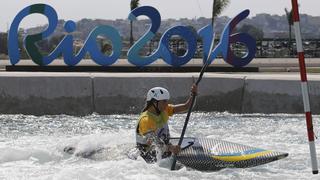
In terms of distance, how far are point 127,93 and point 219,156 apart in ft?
24.6

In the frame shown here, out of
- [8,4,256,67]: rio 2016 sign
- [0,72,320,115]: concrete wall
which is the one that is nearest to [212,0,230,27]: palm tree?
[8,4,256,67]: rio 2016 sign

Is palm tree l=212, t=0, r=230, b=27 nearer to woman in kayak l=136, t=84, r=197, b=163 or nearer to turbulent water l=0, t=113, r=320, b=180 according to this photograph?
turbulent water l=0, t=113, r=320, b=180

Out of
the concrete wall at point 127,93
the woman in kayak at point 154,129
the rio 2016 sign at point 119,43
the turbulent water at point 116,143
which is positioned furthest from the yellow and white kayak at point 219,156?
the rio 2016 sign at point 119,43

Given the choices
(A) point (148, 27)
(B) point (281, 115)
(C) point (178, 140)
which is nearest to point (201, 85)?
(B) point (281, 115)

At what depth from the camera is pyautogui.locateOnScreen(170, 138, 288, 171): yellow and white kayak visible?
916 centimetres

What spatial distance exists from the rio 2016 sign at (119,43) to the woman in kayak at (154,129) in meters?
14.3

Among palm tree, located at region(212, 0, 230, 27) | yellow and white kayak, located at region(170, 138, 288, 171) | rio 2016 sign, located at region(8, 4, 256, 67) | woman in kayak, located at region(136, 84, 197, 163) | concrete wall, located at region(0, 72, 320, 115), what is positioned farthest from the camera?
palm tree, located at region(212, 0, 230, 27)

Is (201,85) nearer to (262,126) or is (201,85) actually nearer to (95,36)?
(262,126)

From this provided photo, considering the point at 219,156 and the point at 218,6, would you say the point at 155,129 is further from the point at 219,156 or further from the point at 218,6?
the point at 218,6

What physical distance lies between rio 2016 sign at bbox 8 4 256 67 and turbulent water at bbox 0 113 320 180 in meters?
7.78

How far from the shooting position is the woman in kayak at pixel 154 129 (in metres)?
8.90

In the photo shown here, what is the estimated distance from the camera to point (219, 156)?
30.5 ft

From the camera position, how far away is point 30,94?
16578mm

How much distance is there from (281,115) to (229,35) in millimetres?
8361
